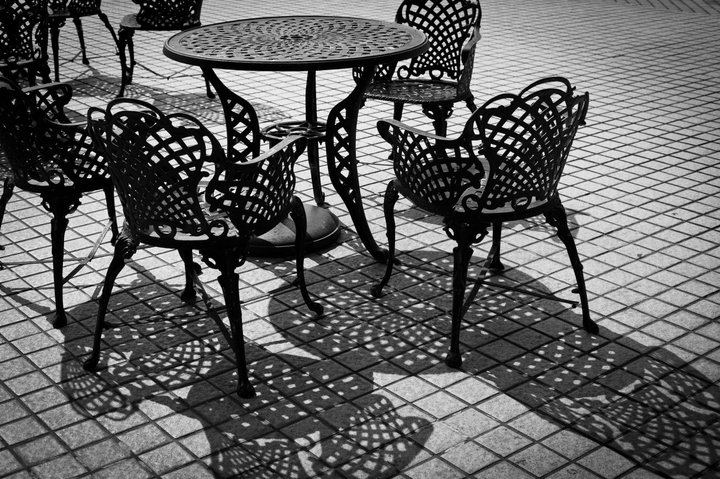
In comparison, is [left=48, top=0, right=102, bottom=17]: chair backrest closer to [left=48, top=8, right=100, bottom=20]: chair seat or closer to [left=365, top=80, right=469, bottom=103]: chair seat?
[left=48, top=8, right=100, bottom=20]: chair seat

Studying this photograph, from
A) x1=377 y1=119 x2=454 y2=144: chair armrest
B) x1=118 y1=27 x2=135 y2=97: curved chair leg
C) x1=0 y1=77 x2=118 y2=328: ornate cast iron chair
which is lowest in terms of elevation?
x1=118 y1=27 x2=135 y2=97: curved chair leg

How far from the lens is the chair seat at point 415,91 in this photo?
→ 5.50 meters

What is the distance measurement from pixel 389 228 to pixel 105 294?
1335 millimetres

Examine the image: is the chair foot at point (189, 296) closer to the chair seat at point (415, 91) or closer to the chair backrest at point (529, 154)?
the chair backrest at point (529, 154)

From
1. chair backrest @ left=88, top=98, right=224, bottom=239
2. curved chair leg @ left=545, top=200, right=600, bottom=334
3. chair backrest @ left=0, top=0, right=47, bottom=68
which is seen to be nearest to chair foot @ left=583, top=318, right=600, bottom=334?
curved chair leg @ left=545, top=200, right=600, bottom=334

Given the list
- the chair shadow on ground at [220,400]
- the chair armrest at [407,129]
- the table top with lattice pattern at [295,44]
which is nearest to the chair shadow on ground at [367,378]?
the chair shadow on ground at [220,400]

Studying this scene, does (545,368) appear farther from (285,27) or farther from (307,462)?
(285,27)

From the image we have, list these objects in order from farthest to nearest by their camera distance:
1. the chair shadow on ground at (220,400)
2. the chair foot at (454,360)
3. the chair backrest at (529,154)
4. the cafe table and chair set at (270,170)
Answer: the chair foot at (454,360), the chair backrest at (529,154), the cafe table and chair set at (270,170), the chair shadow on ground at (220,400)

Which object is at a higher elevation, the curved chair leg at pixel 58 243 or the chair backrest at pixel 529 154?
the chair backrest at pixel 529 154

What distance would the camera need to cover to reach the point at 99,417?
3.41 metres

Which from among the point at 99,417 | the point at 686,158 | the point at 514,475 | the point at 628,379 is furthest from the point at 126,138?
the point at 686,158

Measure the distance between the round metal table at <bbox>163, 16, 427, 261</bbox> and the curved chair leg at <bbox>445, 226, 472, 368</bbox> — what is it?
39.6 inches

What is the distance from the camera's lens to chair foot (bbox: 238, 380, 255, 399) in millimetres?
3531

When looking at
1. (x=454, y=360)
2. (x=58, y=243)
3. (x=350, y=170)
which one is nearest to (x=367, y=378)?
(x=454, y=360)
